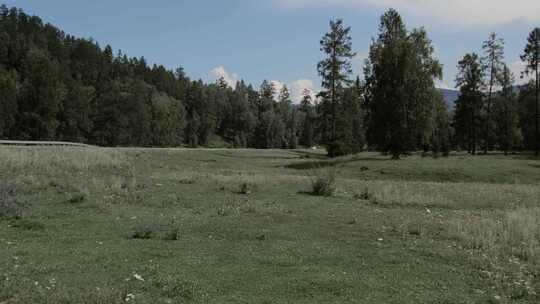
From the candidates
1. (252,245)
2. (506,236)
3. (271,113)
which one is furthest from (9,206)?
(271,113)

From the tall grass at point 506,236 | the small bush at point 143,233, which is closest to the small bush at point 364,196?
the tall grass at point 506,236

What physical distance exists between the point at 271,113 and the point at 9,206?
469ft

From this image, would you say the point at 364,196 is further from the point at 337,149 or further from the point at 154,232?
the point at 337,149

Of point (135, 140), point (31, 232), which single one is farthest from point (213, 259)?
point (135, 140)

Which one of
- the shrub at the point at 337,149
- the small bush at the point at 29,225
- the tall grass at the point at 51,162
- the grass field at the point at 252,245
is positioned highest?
the shrub at the point at 337,149

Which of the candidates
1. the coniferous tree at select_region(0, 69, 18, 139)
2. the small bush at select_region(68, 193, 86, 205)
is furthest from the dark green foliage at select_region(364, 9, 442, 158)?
the coniferous tree at select_region(0, 69, 18, 139)

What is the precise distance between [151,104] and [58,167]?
103258mm

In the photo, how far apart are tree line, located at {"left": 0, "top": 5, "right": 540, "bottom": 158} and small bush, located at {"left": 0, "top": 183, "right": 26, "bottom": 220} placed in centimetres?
4447

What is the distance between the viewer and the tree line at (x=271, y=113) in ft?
178

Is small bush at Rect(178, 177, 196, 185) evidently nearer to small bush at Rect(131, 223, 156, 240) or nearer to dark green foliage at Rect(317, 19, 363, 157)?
small bush at Rect(131, 223, 156, 240)

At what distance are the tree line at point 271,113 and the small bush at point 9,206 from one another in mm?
44472

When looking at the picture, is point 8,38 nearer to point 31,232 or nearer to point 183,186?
point 183,186

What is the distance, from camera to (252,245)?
454 inches

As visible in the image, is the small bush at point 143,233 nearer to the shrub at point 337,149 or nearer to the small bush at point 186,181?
the small bush at point 186,181
